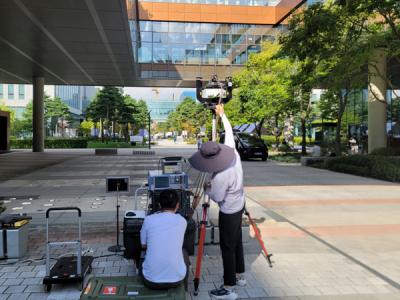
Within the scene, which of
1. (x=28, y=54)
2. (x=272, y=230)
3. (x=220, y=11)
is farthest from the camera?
(x=220, y=11)

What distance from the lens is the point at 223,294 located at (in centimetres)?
461

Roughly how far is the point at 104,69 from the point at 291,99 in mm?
11986

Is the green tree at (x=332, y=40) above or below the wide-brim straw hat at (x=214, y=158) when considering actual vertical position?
above

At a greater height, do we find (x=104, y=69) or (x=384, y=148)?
(x=104, y=69)

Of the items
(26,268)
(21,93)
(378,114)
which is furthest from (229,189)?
(21,93)

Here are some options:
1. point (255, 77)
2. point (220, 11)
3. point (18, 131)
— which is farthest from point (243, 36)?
point (18, 131)

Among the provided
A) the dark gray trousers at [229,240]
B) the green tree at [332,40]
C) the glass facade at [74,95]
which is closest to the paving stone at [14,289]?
the dark gray trousers at [229,240]

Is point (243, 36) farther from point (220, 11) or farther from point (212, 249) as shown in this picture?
point (212, 249)

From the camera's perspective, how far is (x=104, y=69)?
28.6m

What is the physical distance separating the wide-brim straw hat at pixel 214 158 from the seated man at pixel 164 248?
1.74 ft

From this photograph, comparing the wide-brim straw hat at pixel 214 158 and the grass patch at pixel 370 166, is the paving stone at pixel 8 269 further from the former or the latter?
the grass patch at pixel 370 166

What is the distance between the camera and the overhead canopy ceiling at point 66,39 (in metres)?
15.3

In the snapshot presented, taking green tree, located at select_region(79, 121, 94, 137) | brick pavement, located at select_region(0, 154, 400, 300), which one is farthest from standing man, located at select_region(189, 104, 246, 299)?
green tree, located at select_region(79, 121, 94, 137)

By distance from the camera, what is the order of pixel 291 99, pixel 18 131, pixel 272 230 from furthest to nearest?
pixel 18 131
pixel 291 99
pixel 272 230
